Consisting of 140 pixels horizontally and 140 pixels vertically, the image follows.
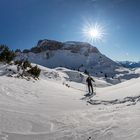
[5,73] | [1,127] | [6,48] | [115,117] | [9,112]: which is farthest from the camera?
[6,48]

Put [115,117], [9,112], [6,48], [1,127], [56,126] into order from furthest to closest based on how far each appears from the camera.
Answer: [6,48], [9,112], [115,117], [56,126], [1,127]

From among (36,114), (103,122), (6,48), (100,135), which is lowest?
(100,135)

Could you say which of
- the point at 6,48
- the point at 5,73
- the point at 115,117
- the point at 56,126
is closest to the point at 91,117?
the point at 115,117

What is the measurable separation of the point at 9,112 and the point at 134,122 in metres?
4.43

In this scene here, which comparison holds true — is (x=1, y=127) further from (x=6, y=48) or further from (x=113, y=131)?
(x=6, y=48)

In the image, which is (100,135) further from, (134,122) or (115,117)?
(115,117)

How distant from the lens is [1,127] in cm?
636

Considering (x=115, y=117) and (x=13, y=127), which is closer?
(x=13, y=127)

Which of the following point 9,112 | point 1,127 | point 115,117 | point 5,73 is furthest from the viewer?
point 5,73

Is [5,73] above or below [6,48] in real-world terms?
below

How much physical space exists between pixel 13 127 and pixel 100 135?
2622 mm

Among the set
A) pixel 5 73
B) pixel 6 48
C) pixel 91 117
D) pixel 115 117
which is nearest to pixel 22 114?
pixel 91 117

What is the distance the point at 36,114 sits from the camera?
8.21 meters

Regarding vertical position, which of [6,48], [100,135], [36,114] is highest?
[6,48]
